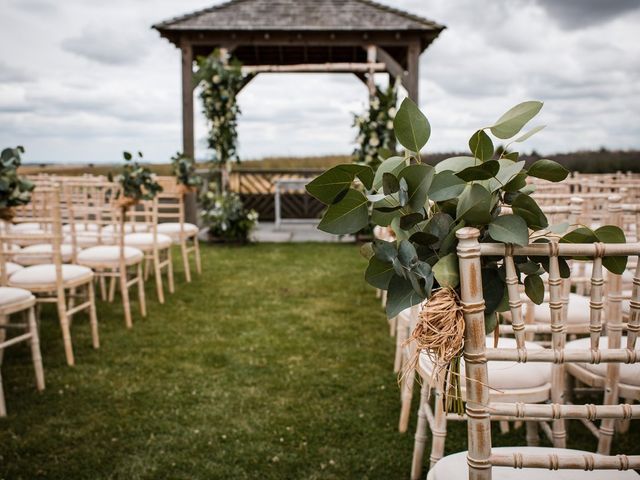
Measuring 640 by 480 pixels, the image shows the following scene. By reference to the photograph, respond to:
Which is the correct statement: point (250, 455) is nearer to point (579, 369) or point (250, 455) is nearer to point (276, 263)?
point (579, 369)

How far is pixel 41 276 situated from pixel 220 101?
207 inches

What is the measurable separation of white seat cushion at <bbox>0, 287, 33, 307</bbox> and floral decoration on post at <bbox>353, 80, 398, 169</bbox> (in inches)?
227

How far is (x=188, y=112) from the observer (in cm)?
888

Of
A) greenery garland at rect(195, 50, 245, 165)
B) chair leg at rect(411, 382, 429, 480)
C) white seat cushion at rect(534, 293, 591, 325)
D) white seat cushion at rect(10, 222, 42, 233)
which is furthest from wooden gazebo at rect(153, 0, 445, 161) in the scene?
chair leg at rect(411, 382, 429, 480)

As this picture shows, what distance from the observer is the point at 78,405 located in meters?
3.15

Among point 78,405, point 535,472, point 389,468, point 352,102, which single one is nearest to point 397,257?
point 535,472

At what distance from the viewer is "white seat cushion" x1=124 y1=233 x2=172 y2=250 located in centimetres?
527

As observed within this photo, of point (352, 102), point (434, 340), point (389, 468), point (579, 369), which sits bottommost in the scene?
point (389, 468)

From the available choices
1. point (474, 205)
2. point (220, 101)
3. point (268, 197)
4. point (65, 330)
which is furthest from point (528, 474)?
point (268, 197)

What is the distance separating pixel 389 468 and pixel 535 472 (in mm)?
1307

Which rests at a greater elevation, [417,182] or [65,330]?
[417,182]

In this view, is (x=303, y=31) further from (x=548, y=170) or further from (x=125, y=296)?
(x=548, y=170)

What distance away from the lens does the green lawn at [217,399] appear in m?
2.54

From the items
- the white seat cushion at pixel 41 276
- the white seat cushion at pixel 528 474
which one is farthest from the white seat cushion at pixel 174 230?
the white seat cushion at pixel 528 474
